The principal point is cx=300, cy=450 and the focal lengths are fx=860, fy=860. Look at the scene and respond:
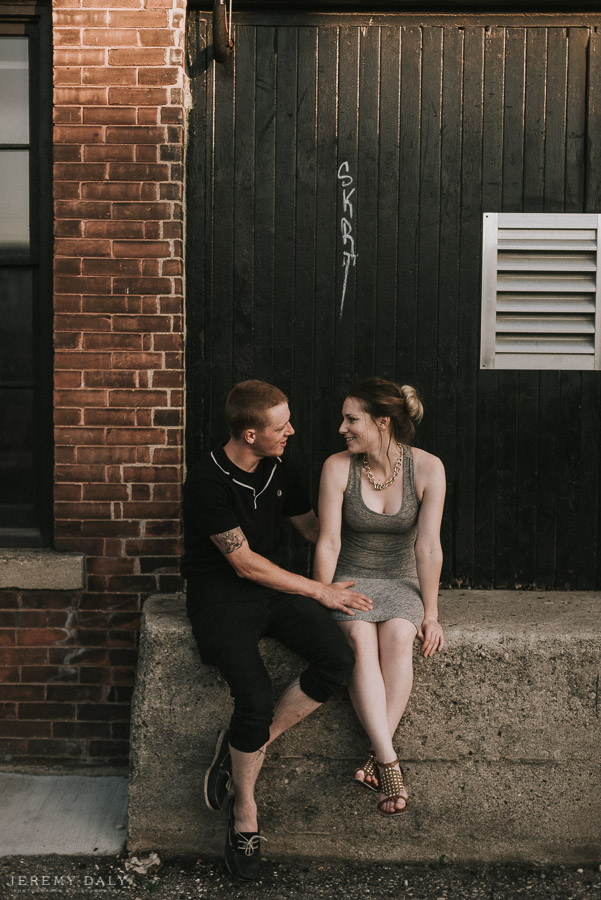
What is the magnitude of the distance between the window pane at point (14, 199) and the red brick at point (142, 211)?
1.80 feet

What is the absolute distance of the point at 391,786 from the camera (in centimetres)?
333

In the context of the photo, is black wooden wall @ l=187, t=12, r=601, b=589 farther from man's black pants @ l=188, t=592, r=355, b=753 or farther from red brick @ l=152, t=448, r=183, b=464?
man's black pants @ l=188, t=592, r=355, b=753

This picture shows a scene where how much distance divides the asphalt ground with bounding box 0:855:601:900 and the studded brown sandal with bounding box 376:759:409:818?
35cm

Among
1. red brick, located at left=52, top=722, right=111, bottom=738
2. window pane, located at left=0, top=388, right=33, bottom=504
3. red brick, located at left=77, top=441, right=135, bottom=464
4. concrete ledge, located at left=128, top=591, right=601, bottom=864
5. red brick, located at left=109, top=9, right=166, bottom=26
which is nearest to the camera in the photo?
concrete ledge, located at left=128, top=591, right=601, bottom=864

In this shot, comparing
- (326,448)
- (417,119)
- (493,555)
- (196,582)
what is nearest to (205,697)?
(196,582)

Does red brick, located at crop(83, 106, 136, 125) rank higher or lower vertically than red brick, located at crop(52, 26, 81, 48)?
lower

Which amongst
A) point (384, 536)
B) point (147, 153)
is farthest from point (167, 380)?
point (384, 536)

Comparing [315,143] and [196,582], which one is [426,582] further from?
[315,143]

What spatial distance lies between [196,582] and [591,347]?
230 cm

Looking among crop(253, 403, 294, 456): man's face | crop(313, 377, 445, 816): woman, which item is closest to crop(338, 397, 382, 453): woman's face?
crop(313, 377, 445, 816): woman

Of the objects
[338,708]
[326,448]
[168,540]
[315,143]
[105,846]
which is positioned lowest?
[105,846]

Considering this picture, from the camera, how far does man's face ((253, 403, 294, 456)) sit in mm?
3496

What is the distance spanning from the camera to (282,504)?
377cm

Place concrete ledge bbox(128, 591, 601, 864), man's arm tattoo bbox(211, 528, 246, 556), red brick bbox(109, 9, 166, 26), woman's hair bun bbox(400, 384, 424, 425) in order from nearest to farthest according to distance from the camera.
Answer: man's arm tattoo bbox(211, 528, 246, 556), concrete ledge bbox(128, 591, 601, 864), woman's hair bun bbox(400, 384, 424, 425), red brick bbox(109, 9, 166, 26)
